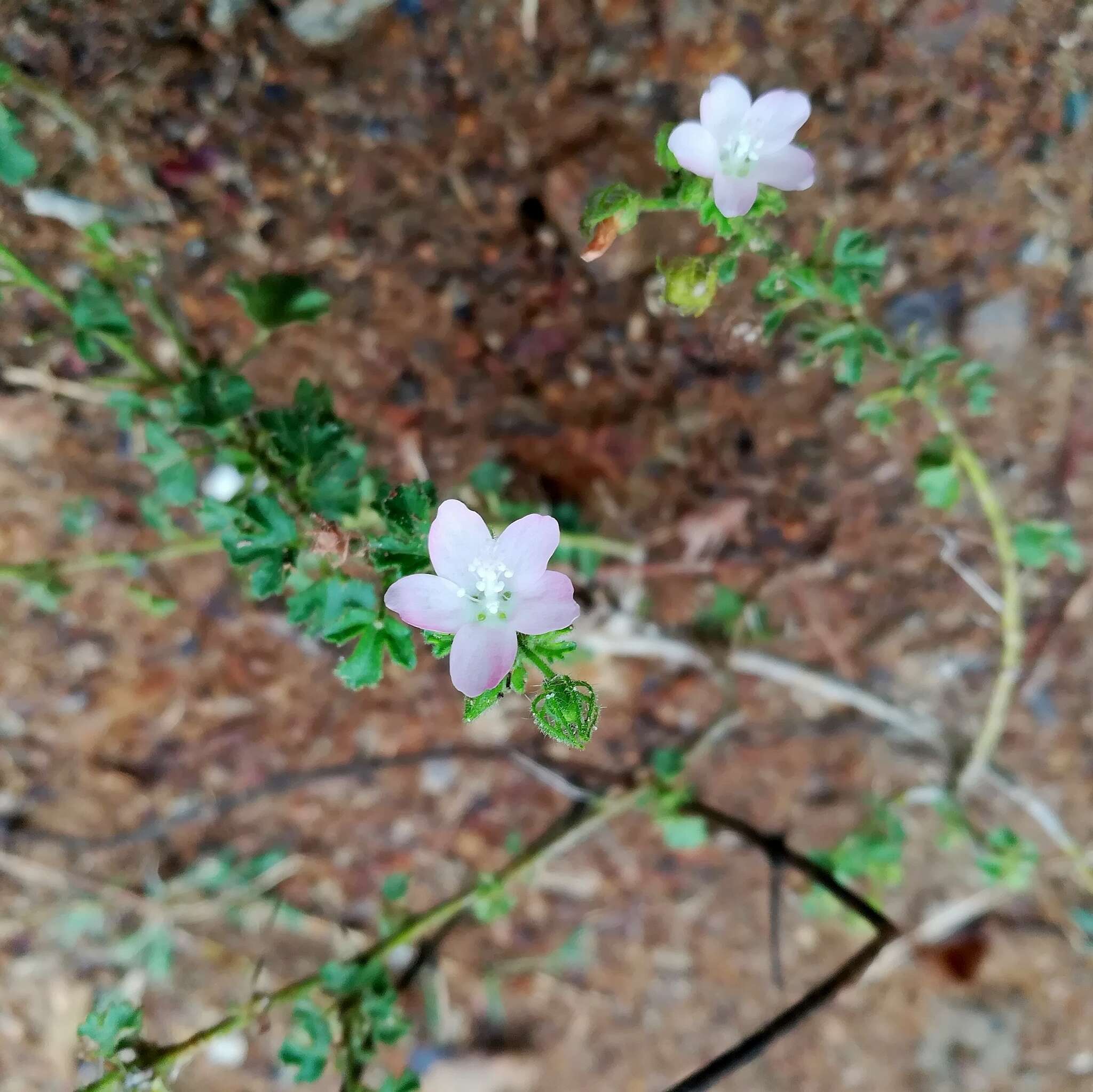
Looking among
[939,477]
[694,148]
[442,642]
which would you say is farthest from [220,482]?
[939,477]

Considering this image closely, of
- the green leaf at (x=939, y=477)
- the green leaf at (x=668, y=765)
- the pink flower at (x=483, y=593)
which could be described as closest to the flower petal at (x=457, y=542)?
the pink flower at (x=483, y=593)

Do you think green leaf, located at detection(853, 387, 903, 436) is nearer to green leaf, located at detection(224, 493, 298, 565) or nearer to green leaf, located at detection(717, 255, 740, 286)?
green leaf, located at detection(717, 255, 740, 286)

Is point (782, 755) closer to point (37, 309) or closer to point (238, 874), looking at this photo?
point (238, 874)

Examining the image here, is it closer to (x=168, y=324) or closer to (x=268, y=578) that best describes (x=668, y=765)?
(x=268, y=578)

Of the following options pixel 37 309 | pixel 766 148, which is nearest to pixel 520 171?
pixel 766 148

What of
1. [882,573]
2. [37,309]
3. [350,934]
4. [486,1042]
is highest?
[37,309]
